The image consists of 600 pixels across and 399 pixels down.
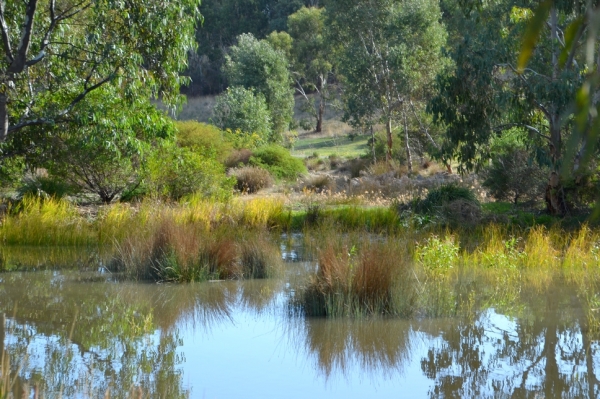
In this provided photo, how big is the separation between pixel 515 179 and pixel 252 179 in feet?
29.5

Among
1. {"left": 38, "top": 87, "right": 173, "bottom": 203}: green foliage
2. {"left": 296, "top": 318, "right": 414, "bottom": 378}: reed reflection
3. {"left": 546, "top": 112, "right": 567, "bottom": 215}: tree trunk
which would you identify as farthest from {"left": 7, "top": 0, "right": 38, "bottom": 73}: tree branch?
{"left": 546, "top": 112, "right": 567, "bottom": 215}: tree trunk

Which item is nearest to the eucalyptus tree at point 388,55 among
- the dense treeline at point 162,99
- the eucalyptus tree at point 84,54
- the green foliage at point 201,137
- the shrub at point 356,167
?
the shrub at point 356,167

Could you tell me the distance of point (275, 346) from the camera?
8453mm

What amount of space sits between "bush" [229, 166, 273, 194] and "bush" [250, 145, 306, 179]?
1.44 metres

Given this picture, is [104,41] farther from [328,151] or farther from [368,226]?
[328,151]

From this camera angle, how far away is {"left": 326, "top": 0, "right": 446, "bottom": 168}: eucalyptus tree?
97.1 ft

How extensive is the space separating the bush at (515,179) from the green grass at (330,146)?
700 inches

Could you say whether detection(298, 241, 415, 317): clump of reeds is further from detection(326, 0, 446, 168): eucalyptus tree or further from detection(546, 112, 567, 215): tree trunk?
detection(326, 0, 446, 168): eucalyptus tree

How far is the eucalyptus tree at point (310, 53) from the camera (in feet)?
163

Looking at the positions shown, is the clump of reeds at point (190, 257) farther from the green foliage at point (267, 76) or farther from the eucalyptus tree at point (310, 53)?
the eucalyptus tree at point (310, 53)

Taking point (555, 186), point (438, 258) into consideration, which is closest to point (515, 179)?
point (555, 186)

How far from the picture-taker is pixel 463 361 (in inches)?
306

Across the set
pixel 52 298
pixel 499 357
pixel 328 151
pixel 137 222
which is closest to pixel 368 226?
pixel 137 222

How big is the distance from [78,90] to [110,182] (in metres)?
4.21
